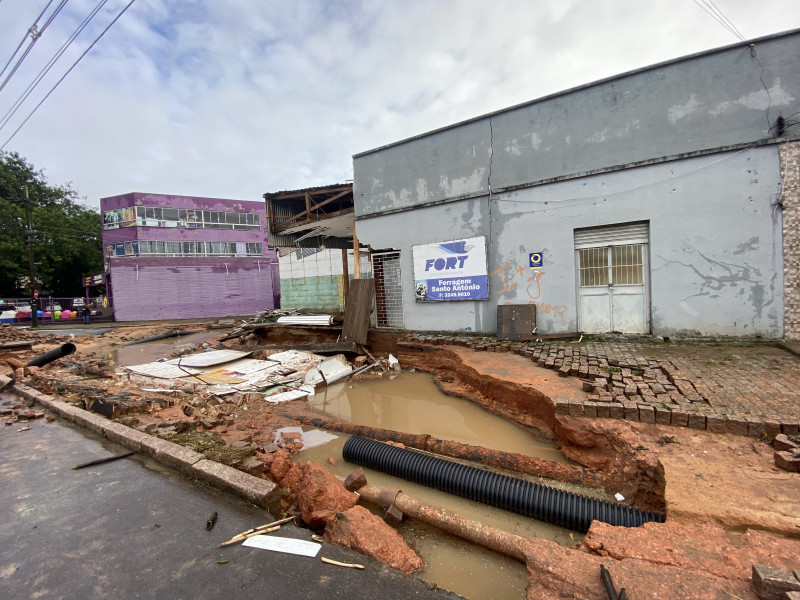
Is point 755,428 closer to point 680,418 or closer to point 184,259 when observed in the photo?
point 680,418

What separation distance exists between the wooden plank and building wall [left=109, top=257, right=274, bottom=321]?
2017cm

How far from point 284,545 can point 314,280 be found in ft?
47.1

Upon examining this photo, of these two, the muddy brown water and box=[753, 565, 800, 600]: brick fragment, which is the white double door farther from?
box=[753, 565, 800, 600]: brick fragment

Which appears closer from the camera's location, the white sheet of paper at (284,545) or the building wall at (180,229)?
the white sheet of paper at (284,545)

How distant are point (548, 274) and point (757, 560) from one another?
6751mm

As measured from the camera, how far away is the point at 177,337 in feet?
54.1

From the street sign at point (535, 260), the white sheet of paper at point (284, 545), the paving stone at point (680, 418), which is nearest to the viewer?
the white sheet of paper at point (284, 545)

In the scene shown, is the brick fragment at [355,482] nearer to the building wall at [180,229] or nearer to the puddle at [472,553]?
the puddle at [472,553]

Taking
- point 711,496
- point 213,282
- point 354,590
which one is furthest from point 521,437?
point 213,282

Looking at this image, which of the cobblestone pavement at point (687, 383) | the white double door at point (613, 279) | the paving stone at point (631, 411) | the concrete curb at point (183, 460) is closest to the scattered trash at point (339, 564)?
the concrete curb at point (183, 460)

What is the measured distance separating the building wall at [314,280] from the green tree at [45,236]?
2153cm

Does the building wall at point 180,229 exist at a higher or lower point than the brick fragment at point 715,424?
higher

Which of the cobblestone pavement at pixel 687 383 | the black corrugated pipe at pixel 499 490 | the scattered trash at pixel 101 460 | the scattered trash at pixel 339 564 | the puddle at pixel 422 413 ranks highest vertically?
the cobblestone pavement at pixel 687 383

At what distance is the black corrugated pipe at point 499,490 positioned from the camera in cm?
301
